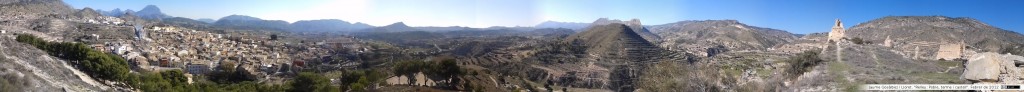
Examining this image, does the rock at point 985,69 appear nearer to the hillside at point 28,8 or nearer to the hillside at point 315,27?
the hillside at point 28,8

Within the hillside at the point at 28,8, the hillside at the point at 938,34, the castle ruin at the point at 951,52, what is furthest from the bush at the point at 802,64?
the hillside at the point at 28,8

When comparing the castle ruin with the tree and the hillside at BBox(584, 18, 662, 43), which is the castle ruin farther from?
the hillside at BBox(584, 18, 662, 43)

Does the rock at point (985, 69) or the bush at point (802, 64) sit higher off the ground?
the rock at point (985, 69)

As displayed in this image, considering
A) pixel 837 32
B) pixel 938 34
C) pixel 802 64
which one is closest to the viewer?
pixel 802 64

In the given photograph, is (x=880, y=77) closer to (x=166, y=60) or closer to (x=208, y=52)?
(x=166, y=60)

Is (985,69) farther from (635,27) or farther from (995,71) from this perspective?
(635,27)

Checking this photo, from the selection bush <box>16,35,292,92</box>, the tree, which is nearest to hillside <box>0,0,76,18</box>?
bush <box>16,35,292,92</box>

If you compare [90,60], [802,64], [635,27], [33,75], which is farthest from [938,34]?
[635,27]

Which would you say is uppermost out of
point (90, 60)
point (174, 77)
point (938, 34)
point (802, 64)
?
point (938, 34)
